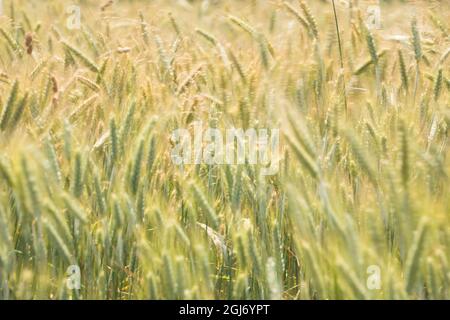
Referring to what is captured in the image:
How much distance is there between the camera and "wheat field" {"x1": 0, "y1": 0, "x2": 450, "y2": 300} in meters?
1.15

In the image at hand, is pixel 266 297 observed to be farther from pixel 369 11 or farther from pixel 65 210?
pixel 369 11

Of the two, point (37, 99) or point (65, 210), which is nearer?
point (65, 210)

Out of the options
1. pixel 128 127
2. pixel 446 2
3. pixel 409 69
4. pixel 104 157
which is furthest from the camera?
pixel 446 2

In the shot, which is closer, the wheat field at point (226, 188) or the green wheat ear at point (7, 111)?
the wheat field at point (226, 188)

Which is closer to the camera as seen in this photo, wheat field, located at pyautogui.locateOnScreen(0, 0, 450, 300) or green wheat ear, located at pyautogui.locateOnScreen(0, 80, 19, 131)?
wheat field, located at pyautogui.locateOnScreen(0, 0, 450, 300)

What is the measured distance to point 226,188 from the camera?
1.49 meters

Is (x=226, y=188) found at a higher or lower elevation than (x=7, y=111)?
lower

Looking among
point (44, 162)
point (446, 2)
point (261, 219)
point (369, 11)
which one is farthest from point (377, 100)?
point (446, 2)

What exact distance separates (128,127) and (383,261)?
1.97 ft

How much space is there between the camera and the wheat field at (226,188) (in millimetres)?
1149

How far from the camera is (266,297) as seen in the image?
1.27 meters

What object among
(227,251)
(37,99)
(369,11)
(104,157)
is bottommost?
(227,251)

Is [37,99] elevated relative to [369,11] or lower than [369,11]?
lower

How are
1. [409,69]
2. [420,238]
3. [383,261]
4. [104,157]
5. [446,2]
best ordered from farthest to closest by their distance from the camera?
[446,2] < [409,69] < [104,157] < [383,261] < [420,238]
